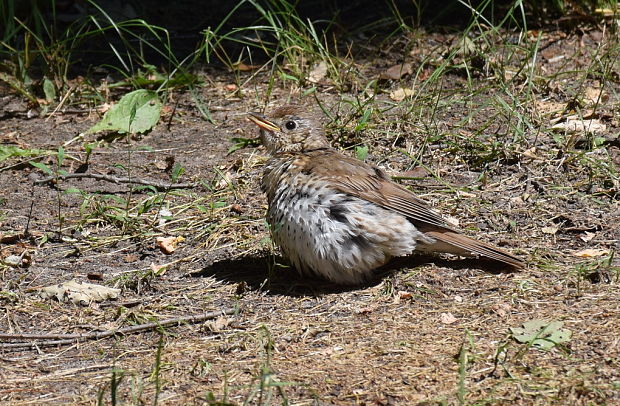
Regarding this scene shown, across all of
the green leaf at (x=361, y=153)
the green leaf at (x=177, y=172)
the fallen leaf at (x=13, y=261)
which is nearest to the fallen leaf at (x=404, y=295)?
the green leaf at (x=361, y=153)

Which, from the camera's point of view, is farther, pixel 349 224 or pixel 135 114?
pixel 135 114

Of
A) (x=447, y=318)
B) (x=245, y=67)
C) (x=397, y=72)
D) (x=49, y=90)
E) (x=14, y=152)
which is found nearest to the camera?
(x=447, y=318)

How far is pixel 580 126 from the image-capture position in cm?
702

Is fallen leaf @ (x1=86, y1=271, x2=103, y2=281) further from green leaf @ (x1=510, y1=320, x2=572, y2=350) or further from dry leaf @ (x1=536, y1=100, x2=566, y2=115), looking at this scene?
dry leaf @ (x1=536, y1=100, x2=566, y2=115)

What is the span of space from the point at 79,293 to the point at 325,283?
4.44 ft

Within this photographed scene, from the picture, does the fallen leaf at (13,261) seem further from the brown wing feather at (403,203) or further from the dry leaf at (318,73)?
the dry leaf at (318,73)

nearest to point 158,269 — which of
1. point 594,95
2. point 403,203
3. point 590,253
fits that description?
point 403,203

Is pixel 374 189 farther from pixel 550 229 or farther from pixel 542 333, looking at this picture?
pixel 542 333

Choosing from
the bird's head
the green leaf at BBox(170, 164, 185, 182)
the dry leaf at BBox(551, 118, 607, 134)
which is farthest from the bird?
the dry leaf at BBox(551, 118, 607, 134)

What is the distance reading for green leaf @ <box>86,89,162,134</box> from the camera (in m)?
7.56

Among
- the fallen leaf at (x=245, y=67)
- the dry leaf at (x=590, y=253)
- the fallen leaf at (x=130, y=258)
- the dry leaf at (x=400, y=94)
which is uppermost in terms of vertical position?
the dry leaf at (x=590, y=253)

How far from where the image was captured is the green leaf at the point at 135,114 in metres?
7.56

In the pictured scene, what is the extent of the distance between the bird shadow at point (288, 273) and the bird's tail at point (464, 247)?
0.09 m

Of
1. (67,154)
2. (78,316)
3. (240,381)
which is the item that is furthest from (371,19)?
(240,381)
